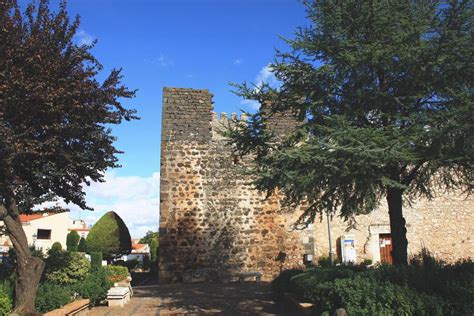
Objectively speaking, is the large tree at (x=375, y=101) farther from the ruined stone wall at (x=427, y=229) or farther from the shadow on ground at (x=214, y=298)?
the ruined stone wall at (x=427, y=229)

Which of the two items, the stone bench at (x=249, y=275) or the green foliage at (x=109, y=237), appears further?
the green foliage at (x=109, y=237)

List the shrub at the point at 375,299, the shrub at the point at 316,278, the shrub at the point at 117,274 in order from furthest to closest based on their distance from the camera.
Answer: the shrub at the point at 117,274
the shrub at the point at 316,278
the shrub at the point at 375,299

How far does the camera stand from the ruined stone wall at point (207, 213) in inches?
583

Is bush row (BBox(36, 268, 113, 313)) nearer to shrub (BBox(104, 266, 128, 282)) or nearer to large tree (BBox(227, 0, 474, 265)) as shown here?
shrub (BBox(104, 266, 128, 282))

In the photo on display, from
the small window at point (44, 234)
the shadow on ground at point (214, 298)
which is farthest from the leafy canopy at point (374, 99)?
the small window at point (44, 234)

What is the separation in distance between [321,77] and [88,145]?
5066 mm

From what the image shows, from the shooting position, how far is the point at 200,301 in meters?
10.4

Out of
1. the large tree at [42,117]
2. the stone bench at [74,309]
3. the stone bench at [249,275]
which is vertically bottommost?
the stone bench at [249,275]

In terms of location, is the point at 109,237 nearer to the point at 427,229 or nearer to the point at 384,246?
the point at 384,246

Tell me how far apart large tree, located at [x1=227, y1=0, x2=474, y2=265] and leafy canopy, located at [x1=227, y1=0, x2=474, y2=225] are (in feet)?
0.07

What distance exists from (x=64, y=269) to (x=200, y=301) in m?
3.36

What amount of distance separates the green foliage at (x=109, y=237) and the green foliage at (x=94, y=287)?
8.96 metres

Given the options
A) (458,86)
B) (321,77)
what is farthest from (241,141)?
(458,86)

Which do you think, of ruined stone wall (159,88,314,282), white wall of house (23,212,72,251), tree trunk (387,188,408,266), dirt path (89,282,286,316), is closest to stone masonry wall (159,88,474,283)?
ruined stone wall (159,88,314,282)
